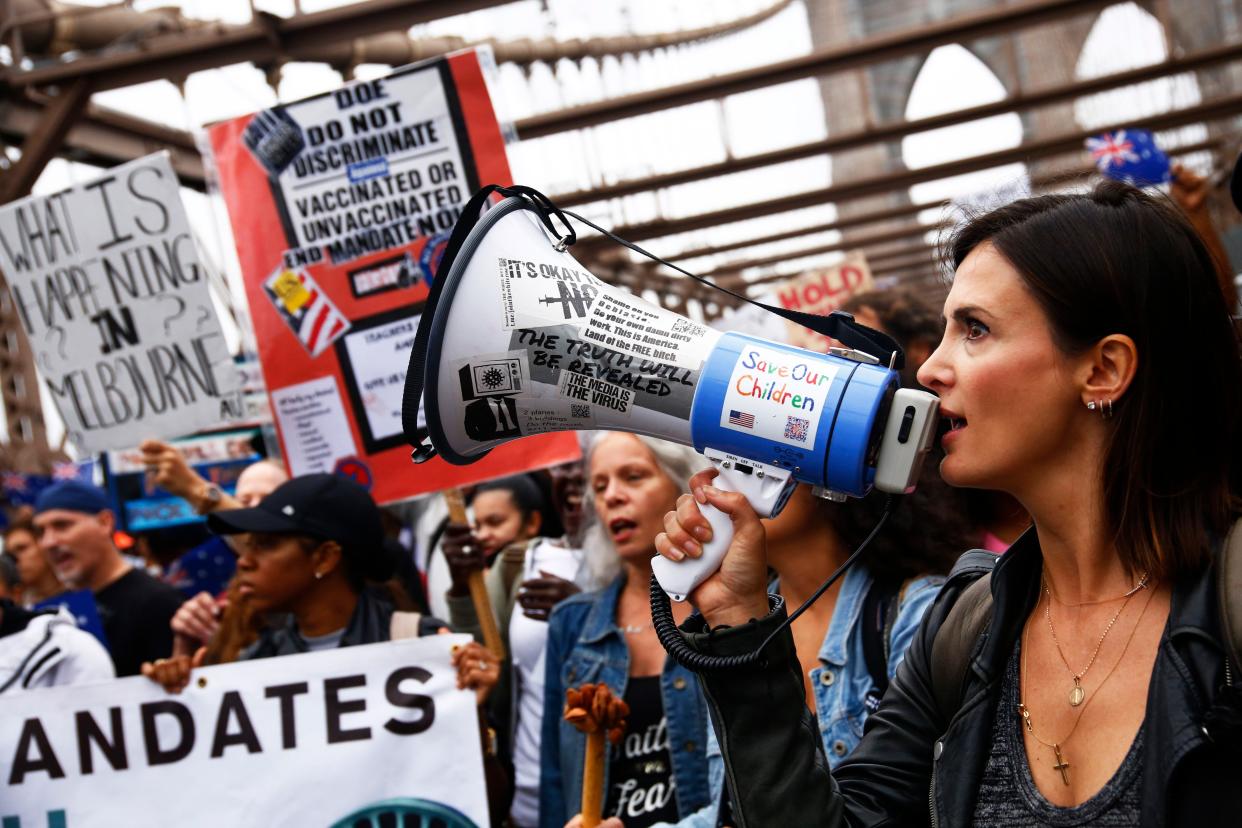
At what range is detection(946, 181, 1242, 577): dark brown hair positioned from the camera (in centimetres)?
147

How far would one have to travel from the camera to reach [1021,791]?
57.7 inches

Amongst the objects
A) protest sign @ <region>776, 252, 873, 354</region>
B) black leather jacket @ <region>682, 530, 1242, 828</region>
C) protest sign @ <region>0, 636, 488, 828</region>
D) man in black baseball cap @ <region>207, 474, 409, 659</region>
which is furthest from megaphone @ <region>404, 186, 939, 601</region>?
protest sign @ <region>776, 252, 873, 354</region>

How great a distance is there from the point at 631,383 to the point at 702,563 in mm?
234

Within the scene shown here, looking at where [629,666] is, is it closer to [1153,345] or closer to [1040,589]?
[1040,589]

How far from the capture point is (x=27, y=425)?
31.7 feet

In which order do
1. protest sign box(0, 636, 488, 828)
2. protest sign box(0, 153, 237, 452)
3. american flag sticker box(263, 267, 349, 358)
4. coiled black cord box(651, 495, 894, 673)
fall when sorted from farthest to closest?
protest sign box(0, 153, 237, 452) → american flag sticker box(263, 267, 349, 358) → protest sign box(0, 636, 488, 828) → coiled black cord box(651, 495, 894, 673)

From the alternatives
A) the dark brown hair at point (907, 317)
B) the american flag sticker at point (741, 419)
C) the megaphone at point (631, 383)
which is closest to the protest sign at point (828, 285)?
the dark brown hair at point (907, 317)

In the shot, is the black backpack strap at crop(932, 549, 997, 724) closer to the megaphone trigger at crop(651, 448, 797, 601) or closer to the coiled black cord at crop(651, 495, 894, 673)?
the coiled black cord at crop(651, 495, 894, 673)

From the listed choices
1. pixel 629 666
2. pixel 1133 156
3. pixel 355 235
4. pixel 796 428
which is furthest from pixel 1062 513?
pixel 1133 156

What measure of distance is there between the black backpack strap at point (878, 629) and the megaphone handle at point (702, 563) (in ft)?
2.28

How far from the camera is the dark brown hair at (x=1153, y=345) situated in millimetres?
1470

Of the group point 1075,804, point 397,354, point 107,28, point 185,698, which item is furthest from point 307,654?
point 107,28

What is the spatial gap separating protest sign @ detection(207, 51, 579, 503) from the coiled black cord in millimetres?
2015

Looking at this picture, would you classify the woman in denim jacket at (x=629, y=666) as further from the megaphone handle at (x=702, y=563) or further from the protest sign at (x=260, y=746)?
the megaphone handle at (x=702, y=563)
